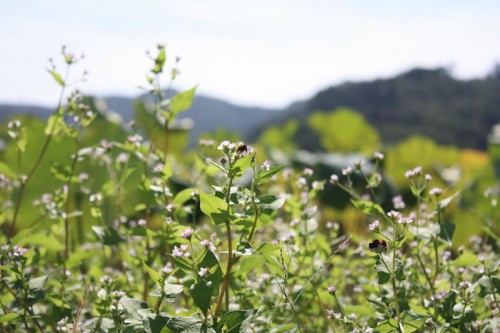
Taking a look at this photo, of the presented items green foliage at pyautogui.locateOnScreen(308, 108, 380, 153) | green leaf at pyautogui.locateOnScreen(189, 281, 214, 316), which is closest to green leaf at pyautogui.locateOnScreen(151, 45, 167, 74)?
green leaf at pyautogui.locateOnScreen(189, 281, 214, 316)

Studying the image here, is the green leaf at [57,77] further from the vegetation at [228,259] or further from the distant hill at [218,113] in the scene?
the distant hill at [218,113]

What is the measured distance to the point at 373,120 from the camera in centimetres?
4378

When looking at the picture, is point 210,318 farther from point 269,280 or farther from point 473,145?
point 473,145

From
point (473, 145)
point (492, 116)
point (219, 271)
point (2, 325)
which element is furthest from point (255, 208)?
point (492, 116)

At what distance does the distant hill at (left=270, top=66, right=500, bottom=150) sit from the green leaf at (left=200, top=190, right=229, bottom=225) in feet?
101

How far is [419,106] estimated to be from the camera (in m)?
47.3

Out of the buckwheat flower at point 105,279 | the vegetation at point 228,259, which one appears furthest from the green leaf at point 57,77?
the buckwheat flower at point 105,279

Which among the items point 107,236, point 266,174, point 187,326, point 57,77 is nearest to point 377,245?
point 266,174

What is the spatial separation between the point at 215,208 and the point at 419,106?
4823 centimetres

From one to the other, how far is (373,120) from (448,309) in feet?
143

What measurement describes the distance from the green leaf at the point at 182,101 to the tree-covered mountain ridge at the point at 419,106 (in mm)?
30926

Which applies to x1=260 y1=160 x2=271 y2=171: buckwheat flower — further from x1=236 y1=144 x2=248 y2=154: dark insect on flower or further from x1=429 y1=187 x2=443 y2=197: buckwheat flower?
x1=429 y1=187 x2=443 y2=197: buckwheat flower

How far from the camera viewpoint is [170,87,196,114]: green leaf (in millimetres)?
1665

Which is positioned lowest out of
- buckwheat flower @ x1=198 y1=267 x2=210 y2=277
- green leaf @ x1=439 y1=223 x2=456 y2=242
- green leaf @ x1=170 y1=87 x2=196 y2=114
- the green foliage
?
the green foliage
